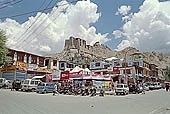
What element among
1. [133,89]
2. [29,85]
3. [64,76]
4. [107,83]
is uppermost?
[64,76]

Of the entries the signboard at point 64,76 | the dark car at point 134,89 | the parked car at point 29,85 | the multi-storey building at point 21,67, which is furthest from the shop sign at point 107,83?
the multi-storey building at point 21,67

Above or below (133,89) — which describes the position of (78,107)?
below

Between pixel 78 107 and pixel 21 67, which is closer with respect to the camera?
pixel 78 107

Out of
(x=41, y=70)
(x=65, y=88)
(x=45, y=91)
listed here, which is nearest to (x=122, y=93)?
(x=65, y=88)

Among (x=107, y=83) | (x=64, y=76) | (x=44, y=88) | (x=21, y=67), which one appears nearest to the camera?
(x=44, y=88)

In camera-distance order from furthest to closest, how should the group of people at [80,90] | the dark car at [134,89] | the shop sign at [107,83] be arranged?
the shop sign at [107,83] < the dark car at [134,89] < the group of people at [80,90]

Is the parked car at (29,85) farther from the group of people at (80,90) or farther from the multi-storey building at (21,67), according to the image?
the multi-storey building at (21,67)

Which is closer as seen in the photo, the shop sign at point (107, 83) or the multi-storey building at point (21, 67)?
the shop sign at point (107, 83)

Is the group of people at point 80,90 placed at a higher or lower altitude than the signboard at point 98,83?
lower

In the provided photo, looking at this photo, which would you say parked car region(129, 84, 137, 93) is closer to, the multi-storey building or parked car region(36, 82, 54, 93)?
parked car region(36, 82, 54, 93)

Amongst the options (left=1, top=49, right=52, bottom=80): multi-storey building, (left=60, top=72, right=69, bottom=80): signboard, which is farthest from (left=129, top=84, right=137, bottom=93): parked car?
(left=1, top=49, right=52, bottom=80): multi-storey building

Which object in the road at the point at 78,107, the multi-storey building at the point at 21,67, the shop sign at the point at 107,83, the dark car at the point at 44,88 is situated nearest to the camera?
the road at the point at 78,107

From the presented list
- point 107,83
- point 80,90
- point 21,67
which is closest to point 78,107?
point 80,90

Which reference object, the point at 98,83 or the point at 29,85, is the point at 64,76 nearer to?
the point at 98,83
